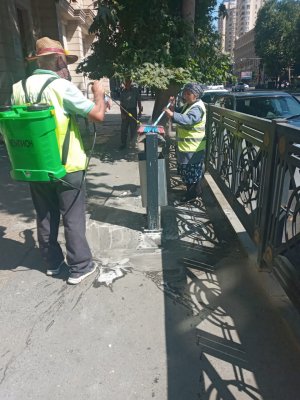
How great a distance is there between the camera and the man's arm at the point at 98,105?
2.77m

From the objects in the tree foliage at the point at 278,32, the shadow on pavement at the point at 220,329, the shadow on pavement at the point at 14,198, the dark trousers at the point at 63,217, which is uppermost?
the tree foliage at the point at 278,32

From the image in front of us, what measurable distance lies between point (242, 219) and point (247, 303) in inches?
39.5

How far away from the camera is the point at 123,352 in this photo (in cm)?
241

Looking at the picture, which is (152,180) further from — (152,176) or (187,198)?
(187,198)

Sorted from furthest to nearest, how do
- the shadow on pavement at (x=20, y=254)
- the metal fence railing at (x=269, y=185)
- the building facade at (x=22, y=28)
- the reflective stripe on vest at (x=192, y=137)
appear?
the building facade at (x=22, y=28)
the reflective stripe on vest at (x=192, y=137)
the shadow on pavement at (x=20, y=254)
the metal fence railing at (x=269, y=185)

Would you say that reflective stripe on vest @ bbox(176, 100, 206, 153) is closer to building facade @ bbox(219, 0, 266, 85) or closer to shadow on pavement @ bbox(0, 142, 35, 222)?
A: shadow on pavement @ bbox(0, 142, 35, 222)

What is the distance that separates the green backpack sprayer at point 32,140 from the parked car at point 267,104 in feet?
18.1

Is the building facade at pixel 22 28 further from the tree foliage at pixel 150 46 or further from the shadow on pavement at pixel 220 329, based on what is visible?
the shadow on pavement at pixel 220 329

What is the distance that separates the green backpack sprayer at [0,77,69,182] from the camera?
257 centimetres

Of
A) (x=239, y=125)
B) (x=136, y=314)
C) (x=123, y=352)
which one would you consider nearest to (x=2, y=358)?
(x=123, y=352)

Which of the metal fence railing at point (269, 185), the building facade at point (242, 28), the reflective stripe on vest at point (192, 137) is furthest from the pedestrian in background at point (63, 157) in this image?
the building facade at point (242, 28)

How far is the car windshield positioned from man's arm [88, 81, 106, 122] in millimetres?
5154

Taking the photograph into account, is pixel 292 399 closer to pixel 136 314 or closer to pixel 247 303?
pixel 247 303

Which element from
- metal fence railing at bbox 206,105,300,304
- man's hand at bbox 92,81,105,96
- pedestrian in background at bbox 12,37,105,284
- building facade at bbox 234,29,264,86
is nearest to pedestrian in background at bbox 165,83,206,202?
metal fence railing at bbox 206,105,300,304
